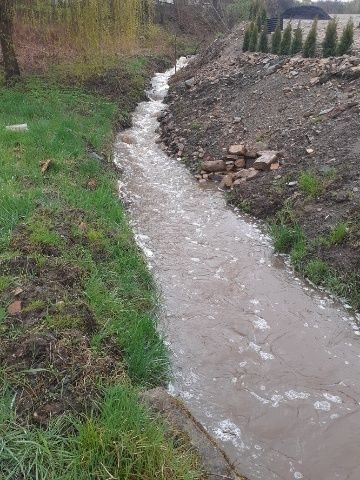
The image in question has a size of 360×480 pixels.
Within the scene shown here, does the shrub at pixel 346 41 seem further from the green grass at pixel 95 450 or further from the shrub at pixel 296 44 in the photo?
the green grass at pixel 95 450

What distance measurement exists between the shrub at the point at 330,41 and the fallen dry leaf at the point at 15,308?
39.9 feet

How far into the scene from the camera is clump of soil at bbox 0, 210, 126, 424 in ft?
11.0

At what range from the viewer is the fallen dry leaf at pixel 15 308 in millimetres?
4043

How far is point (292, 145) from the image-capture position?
9.35m

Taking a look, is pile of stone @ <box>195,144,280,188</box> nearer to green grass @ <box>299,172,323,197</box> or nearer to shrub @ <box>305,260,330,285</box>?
green grass @ <box>299,172,323,197</box>

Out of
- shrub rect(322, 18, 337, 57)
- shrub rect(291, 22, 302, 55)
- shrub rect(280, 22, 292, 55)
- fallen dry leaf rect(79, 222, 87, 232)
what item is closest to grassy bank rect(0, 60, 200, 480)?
fallen dry leaf rect(79, 222, 87, 232)

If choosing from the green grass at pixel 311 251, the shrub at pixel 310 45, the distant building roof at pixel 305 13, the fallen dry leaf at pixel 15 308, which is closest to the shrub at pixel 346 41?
the shrub at pixel 310 45

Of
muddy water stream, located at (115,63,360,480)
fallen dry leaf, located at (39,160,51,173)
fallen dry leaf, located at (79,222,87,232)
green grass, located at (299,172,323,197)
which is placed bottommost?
muddy water stream, located at (115,63,360,480)

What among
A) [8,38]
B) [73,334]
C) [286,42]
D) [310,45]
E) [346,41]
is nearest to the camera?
[73,334]

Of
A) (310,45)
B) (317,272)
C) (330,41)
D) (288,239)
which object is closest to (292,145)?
(288,239)

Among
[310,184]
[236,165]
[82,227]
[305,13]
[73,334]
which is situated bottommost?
[236,165]

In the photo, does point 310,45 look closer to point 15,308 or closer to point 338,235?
point 338,235

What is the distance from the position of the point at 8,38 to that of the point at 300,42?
9.10 meters

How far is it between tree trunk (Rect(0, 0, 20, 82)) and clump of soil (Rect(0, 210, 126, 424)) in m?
9.00
